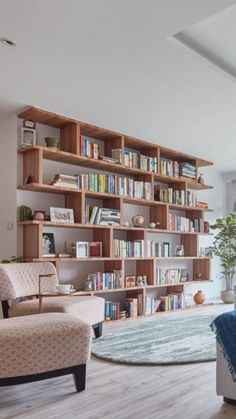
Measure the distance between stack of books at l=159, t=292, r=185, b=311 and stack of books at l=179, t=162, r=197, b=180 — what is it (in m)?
1.85

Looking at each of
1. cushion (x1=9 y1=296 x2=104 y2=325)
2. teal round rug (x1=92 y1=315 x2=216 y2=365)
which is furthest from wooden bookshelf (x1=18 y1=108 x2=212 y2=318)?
cushion (x1=9 y1=296 x2=104 y2=325)

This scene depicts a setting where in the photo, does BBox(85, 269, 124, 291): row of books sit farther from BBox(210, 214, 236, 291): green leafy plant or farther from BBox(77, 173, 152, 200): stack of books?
BBox(210, 214, 236, 291): green leafy plant

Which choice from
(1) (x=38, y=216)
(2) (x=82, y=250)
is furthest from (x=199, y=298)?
(1) (x=38, y=216)

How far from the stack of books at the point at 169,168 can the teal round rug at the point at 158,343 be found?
2.19 m

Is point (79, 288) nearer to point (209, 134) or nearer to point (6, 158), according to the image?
point (6, 158)

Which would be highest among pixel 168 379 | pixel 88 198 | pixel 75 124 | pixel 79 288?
pixel 75 124

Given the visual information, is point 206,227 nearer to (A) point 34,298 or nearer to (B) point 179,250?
(B) point 179,250

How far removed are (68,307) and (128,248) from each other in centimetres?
205

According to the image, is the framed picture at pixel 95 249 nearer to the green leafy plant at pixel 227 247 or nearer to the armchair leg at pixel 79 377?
the armchair leg at pixel 79 377

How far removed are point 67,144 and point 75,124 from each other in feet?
0.87

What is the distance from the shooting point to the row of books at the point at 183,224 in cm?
617

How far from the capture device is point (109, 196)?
5.22 meters

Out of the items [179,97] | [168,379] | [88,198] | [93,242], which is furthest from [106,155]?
[168,379]

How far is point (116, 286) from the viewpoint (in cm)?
515
